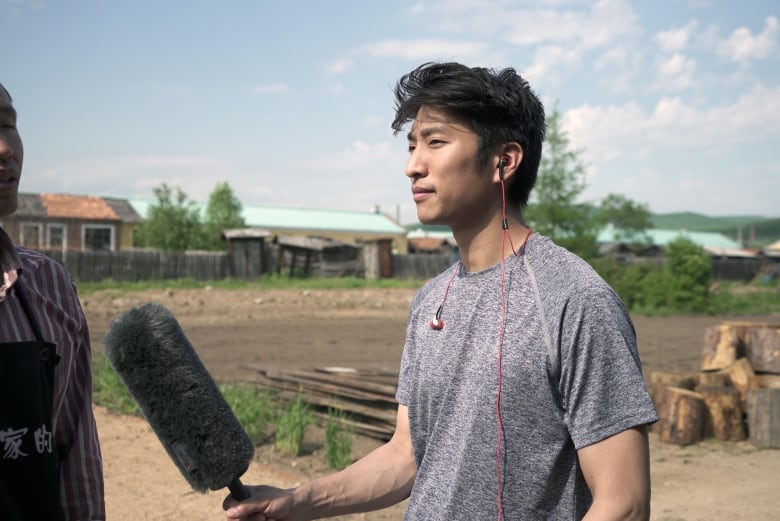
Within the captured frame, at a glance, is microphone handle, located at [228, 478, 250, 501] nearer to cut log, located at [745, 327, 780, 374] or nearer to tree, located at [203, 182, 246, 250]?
cut log, located at [745, 327, 780, 374]

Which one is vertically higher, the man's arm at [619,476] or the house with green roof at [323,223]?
the house with green roof at [323,223]

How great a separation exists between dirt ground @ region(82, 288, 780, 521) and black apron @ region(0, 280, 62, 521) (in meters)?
3.86

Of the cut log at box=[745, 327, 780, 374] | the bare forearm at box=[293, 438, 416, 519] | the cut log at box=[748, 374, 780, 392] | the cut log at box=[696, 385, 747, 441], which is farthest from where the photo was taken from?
the cut log at box=[745, 327, 780, 374]

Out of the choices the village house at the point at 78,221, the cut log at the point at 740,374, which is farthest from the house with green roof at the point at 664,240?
the cut log at the point at 740,374

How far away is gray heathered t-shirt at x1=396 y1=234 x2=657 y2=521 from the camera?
178 centimetres

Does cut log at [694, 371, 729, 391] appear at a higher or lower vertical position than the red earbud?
lower

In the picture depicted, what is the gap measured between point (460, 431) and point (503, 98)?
0.88 m

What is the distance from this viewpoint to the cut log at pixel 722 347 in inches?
361

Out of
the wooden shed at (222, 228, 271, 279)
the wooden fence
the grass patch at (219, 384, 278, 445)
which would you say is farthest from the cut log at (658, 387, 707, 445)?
the wooden shed at (222, 228, 271, 279)

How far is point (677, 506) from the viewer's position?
5.94m

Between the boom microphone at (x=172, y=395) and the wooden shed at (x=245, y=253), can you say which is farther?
the wooden shed at (x=245, y=253)

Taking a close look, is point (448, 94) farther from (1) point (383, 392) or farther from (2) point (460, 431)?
(1) point (383, 392)

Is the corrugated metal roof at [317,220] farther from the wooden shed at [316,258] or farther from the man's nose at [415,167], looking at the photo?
the man's nose at [415,167]

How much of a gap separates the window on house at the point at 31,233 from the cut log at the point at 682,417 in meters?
→ 28.9
